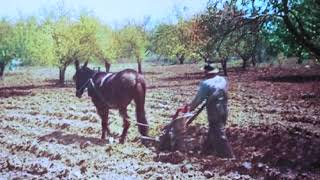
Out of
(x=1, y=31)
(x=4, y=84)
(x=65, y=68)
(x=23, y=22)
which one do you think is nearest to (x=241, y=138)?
(x=65, y=68)

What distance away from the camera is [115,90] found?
290 inches

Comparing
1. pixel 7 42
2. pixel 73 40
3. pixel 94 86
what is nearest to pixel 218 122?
pixel 94 86

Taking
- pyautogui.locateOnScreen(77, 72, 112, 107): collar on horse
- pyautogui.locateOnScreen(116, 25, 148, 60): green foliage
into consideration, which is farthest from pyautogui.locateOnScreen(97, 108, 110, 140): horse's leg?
pyautogui.locateOnScreen(116, 25, 148, 60): green foliage

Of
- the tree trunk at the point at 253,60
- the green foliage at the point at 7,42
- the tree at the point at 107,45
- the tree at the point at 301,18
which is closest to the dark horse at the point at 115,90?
the tree at the point at 107,45

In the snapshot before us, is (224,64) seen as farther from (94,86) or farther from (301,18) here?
(94,86)

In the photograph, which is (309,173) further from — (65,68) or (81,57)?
(65,68)

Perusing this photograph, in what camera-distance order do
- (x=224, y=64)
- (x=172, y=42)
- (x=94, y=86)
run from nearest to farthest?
(x=224, y=64) < (x=94, y=86) < (x=172, y=42)

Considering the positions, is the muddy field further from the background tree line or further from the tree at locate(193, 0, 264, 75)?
the tree at locate(193, 0, 264, 75)

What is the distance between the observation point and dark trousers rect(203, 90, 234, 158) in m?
6.05

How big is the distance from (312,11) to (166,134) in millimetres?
1978

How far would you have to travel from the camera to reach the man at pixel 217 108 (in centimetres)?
605

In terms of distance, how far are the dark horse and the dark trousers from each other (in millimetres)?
1141

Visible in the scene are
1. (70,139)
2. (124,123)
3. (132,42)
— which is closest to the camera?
(124,123)

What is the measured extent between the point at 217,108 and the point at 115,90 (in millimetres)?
1706
